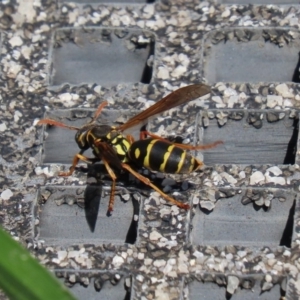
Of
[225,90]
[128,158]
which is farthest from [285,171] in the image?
[128,158]

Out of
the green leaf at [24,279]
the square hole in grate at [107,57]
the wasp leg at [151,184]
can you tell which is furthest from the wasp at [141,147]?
the green leaf at [24,279]

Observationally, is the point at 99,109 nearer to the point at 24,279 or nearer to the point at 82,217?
the point at 82,217

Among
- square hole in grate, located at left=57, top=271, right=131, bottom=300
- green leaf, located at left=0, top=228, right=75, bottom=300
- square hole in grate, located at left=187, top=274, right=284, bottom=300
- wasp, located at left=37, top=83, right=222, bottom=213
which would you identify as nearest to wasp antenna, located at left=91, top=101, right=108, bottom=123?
wasp, located at left=37, top=83, right=222, bottom=213

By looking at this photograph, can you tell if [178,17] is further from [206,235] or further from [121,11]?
[206,235]

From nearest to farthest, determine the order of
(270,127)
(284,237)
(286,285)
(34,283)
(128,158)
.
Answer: (34,283) < (286,285) < (284,237) < (270,127) < (128,158)

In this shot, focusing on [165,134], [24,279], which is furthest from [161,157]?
[24,279]

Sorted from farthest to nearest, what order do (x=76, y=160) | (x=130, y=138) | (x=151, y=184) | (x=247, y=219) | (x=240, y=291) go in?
(x=130, y=138) < (x=76, y=160) < (x=151, y=184) < (x=247, y=219) < (x=240, y=291)
